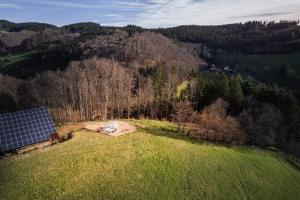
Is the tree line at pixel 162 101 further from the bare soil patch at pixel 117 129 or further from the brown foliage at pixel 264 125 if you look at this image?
the bare soil patch at pixel 117 129

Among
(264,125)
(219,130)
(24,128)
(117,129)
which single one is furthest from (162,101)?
(24,128)

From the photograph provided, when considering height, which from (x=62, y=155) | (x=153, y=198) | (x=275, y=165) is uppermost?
(x=62, y=155)

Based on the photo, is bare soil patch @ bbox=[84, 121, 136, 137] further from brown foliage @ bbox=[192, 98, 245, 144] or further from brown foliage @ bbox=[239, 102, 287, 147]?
brown foliage @ bbox=[239, 102, 287, 147]

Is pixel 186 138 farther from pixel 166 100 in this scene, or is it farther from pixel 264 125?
pixel 166 100

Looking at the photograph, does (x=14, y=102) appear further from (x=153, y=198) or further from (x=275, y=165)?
(x=275, y=165)

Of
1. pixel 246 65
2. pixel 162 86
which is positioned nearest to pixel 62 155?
pixel 162 86

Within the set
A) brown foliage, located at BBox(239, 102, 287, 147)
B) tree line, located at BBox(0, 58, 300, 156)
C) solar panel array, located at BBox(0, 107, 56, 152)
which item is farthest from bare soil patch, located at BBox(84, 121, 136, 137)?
brown foliage, located at BBox(239, 102, 287, 147)
